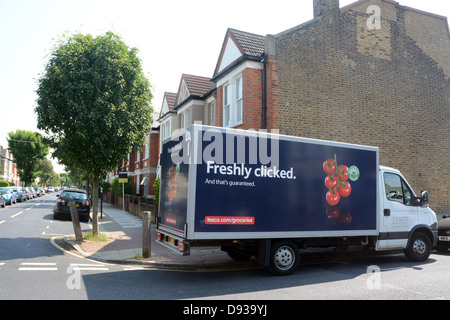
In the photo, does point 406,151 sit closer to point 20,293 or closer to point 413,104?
point 413,104

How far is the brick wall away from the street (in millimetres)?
6188

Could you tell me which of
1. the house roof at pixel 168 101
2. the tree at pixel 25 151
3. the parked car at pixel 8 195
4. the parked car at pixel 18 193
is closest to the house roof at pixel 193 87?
the house roof at pixel 168 101

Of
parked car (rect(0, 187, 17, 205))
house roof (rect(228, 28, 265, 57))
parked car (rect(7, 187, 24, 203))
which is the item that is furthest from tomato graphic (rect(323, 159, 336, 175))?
parked car (rect(7, 187, 24, 203))

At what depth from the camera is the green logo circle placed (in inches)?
327

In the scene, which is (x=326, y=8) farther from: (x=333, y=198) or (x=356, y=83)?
(x=333, y=198)

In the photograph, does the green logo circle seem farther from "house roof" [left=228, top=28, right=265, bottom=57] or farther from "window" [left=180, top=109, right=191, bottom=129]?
"window" [left=180, top=109, right=191, bottom=129]

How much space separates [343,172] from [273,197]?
7.02ft

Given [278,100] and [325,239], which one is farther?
[278,100]

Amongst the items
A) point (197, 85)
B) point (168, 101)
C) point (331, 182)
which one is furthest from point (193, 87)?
point (331, 182)

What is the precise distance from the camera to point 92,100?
11938 mm

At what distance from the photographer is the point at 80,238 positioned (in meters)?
11.8

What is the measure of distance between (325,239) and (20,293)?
6313 mm

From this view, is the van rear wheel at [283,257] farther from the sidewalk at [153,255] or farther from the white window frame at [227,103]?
the white window frame at [227,103]
